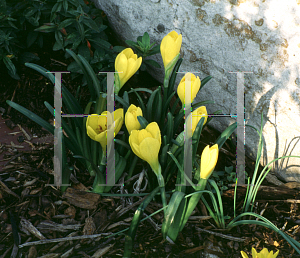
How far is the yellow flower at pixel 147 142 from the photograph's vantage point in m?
1.11

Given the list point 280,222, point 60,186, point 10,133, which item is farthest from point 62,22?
point 280,222

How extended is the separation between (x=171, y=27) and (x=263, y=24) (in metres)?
0.55

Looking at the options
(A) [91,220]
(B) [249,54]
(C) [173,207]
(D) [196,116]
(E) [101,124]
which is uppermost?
(B) [249,54]

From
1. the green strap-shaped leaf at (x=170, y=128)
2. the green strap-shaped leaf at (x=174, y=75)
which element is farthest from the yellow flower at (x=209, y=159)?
the green strap-shaped leaf at (x=174, y=75)

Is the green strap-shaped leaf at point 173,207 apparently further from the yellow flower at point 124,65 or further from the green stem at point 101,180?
the yellow flower at point 124,65

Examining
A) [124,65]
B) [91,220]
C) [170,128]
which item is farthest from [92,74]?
[91,220]

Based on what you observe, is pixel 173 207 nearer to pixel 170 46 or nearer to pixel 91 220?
pixel 91 220

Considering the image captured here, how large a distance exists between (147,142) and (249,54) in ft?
2.92

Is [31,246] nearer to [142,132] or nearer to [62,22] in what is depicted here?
[142,132]

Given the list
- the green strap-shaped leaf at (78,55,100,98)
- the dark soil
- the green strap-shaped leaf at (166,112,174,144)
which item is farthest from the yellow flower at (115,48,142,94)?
the dark soil

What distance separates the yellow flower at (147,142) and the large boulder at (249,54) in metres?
0.79

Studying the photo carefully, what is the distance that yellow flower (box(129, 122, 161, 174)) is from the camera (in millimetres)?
1105

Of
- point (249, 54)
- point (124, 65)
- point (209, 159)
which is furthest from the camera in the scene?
point (249, 54)

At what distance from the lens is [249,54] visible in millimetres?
1631
